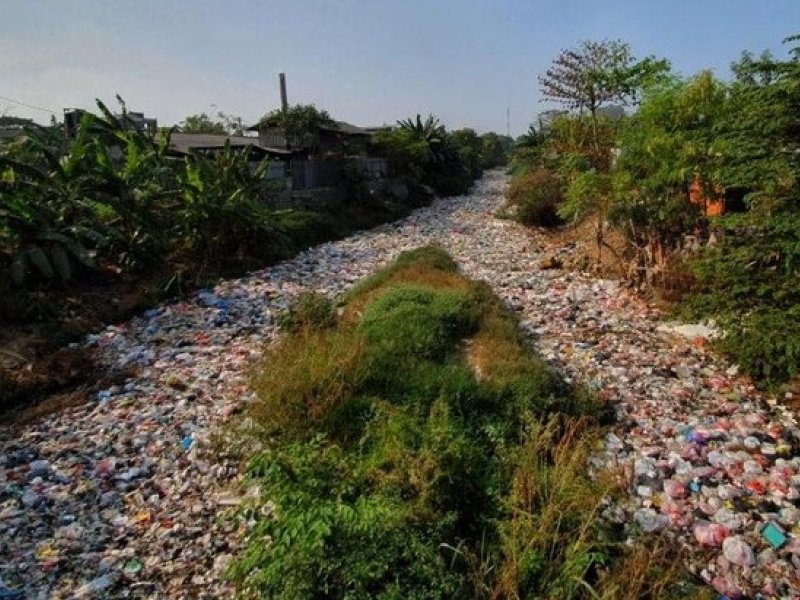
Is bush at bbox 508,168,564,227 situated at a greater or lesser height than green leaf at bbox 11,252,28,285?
greater

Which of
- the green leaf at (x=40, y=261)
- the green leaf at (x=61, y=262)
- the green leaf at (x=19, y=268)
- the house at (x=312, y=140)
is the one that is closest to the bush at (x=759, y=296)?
the green leaf at (x=61, y=262)

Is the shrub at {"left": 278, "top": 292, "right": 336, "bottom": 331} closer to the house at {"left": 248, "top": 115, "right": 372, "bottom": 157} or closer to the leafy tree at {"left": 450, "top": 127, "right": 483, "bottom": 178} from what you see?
the house at {"left": 248, "top": 115, "right": 372, "bottom": 157}

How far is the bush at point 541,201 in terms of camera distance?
1290 centimetres

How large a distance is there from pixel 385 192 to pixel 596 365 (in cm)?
1385

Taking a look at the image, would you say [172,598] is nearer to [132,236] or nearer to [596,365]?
[596,365]

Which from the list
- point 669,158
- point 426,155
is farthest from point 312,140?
point 669,158

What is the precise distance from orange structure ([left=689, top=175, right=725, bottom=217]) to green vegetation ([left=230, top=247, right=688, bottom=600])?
338 cm

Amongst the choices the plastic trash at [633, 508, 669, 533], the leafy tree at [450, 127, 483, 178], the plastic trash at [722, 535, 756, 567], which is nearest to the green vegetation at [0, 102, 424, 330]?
the plastic trash at [633, 508, 669, 533]

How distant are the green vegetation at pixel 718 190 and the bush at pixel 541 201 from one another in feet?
3.70

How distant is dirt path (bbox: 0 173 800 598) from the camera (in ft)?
10.2

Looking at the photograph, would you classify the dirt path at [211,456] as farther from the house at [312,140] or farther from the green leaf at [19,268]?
the house at [312,140]

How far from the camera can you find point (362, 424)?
4.09 meters

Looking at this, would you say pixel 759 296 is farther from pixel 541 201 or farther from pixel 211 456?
pixel 541 201

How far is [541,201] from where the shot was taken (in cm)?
1288
